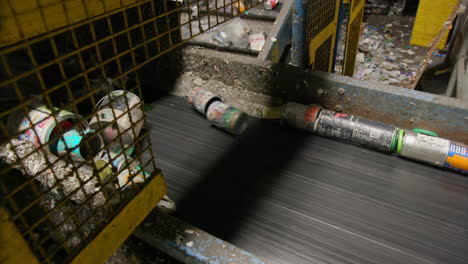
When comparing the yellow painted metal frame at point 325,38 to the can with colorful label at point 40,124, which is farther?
the yellow painted metal frame at point 325,38

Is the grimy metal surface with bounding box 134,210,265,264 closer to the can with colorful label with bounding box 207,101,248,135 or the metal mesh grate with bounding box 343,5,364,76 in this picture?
the can with colorful label with bounding box 207,101,248,135

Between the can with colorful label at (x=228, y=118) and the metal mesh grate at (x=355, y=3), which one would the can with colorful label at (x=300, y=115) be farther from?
the metal mesh grate at (x=355, y=3)

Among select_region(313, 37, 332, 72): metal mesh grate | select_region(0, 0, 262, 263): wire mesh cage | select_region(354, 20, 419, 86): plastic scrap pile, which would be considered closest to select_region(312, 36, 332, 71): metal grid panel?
select_region(313, 37, 332, 72): metal mesh grate

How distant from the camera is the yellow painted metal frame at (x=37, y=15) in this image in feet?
1.85

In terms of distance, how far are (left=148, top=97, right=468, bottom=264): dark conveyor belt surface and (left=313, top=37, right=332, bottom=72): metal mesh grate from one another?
2.24 feet

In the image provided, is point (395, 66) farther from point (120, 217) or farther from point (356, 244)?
point (120, 217)

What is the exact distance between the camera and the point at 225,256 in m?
1.05

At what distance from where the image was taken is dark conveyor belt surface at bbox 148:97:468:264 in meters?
1.24

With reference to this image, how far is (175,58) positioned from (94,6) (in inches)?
62.8

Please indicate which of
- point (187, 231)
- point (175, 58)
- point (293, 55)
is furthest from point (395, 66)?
point (187, 231)

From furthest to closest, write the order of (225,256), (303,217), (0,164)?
(0,164) < (303,217) < (225,256)

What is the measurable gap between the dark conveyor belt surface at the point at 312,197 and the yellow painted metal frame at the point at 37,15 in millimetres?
953

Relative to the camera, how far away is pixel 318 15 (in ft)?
6.75

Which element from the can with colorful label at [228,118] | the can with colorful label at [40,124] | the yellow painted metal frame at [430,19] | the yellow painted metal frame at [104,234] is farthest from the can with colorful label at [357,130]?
the yellow painted metal frame at [430,19]
